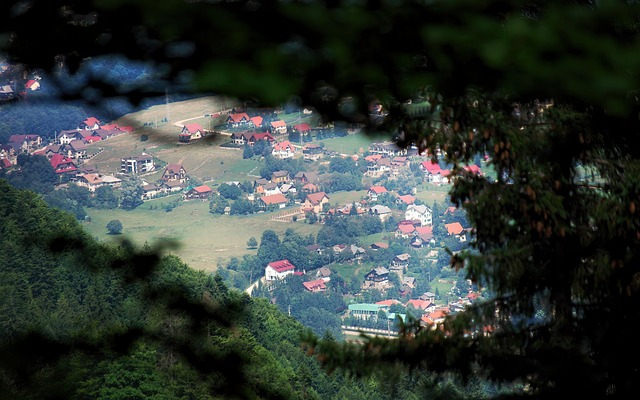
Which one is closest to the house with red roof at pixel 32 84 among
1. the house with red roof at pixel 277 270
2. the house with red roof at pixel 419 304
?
the house with red roof at pixel 419 304

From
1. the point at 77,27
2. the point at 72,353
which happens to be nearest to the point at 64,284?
the point at 72,353

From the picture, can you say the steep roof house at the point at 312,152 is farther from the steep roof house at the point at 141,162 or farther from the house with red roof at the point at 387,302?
the steep roof house at the point at 141,162

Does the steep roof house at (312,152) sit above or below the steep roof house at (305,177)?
above

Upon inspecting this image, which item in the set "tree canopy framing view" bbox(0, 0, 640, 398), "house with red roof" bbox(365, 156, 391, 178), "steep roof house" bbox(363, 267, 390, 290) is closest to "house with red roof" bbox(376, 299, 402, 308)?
"steep roof house" bbox(363, 267, 390, 290)

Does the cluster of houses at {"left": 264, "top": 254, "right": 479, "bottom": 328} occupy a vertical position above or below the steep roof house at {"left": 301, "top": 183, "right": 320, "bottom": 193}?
below

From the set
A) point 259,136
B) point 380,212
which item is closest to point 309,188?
point 380,212

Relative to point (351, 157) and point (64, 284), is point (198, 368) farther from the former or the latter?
point (351, 157)

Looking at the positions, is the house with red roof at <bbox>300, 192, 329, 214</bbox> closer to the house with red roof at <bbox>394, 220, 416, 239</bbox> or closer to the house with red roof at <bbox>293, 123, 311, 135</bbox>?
the house with red roof at <bbox>394, 220, 416, 239</bbox>
